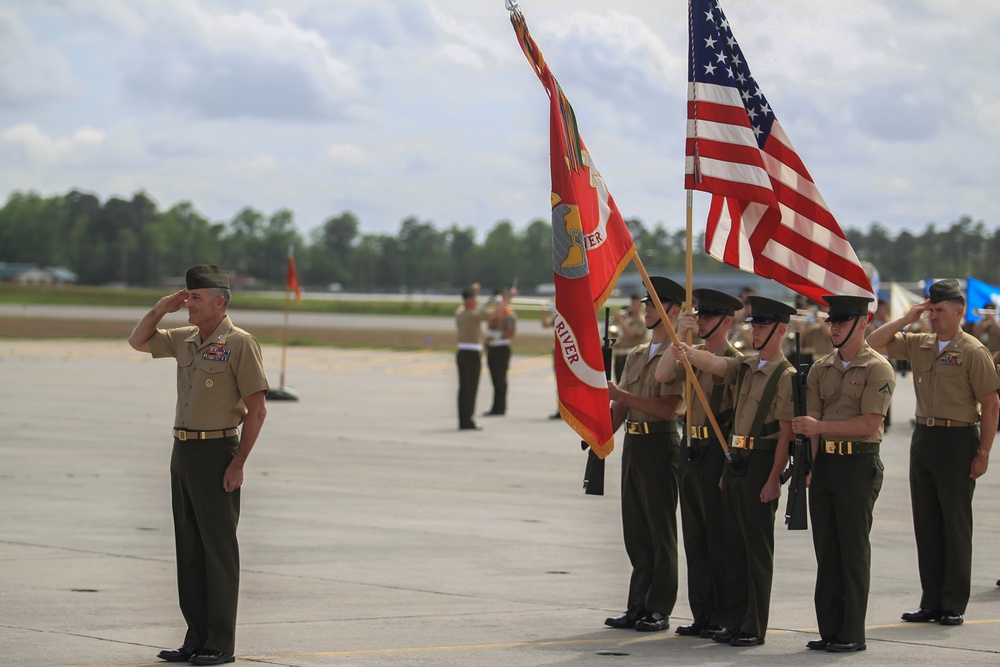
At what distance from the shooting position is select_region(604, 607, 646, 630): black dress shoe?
780 cm

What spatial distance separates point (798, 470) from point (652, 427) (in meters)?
1.02

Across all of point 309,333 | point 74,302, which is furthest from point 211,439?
point 74,302

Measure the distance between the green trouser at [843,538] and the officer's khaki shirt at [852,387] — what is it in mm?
183

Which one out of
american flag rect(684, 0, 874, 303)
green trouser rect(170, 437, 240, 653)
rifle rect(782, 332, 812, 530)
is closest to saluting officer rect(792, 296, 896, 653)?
rifle rect(782, 332, 812, 530)

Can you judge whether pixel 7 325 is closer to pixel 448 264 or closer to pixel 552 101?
pixel 552 101

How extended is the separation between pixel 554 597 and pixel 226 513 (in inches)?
109

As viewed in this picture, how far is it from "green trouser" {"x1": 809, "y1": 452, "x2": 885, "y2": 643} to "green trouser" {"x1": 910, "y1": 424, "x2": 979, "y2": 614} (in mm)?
1066

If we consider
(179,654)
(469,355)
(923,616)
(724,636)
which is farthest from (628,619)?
(469,355)

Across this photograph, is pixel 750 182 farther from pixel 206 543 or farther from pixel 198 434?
pixel 206 543

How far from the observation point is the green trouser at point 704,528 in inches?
299

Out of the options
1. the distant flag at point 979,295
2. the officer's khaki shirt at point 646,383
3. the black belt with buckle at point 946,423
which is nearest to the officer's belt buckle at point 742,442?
the officer's khaki shirt at point 646,383

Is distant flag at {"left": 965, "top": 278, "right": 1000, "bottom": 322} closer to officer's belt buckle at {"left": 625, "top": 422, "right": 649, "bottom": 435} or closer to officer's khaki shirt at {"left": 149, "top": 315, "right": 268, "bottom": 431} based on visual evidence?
officer's belt buckle at {"left": 625, "top": 422, "right": 649, "bottom": 435}

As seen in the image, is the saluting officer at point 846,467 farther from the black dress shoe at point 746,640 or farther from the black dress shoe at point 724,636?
the black dress shoe at point 724,636

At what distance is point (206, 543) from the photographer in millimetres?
6801
